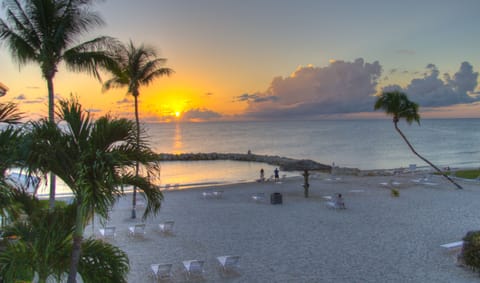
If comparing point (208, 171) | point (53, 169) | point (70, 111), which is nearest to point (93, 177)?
point (53, 169)

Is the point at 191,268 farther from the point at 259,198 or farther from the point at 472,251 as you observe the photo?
the point at 259,198

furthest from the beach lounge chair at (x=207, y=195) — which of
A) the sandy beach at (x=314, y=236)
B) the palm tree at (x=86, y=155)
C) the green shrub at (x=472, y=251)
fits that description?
the palm tree at (x=86, y=155)

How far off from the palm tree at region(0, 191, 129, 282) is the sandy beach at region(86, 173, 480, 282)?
4343 millimetres

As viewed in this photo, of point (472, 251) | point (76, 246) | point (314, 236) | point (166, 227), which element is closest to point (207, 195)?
point (166, 227)

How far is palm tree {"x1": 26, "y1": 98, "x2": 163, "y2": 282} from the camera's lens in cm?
504

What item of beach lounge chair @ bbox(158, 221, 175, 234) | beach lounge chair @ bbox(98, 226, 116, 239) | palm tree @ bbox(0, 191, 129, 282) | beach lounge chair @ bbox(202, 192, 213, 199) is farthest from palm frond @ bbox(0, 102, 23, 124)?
beach lounge chair @ bbox(202, 192, 213, 199)

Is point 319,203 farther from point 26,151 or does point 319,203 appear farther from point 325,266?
point 26,151

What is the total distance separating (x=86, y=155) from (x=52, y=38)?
6.64m

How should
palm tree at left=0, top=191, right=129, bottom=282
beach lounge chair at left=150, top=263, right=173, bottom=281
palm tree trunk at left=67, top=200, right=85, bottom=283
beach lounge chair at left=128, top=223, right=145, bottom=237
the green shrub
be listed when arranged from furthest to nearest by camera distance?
beach lounge chair at left=128, top=223, right=145, bottom=237 → the green shrub → beach lounge chair at left=150, top=263, right=173, bottom=281 → palm tree at left=0, top=191, right=129, bottom=282 → palm tree trunk at left=67, top=200, right=85, bottom=283

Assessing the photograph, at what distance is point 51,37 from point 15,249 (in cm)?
664

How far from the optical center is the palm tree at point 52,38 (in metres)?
9.96

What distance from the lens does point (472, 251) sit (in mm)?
10242

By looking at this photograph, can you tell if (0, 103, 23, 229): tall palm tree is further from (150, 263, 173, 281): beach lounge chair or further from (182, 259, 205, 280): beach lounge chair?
(182, 259, 205, 280): beach lounge chair

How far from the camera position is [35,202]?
23.2ft
